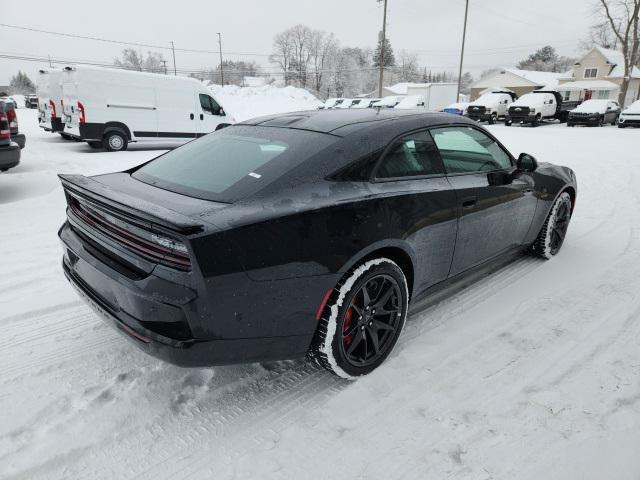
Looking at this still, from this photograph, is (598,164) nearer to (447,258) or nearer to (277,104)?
(447,258)

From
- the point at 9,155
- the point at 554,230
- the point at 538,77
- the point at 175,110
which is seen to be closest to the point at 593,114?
the point at 175,110

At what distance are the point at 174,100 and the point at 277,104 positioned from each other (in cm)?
2800

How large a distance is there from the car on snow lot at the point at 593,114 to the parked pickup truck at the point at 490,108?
3884 mm

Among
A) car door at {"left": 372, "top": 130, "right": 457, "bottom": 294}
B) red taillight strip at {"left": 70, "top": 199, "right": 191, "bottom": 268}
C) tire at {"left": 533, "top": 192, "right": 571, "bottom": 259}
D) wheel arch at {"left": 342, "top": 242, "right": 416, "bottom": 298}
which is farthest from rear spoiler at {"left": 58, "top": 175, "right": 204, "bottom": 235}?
tire at {"left": 533, "top": 192, "right": 571, "bottom": 259}

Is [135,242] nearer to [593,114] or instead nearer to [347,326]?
[347,326]

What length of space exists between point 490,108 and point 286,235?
88.7ft

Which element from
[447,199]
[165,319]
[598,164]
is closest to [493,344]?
[447,199]

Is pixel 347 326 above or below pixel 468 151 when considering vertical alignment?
below

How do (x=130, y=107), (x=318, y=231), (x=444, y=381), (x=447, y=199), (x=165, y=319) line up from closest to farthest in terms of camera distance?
(x=165, y=319) → (x=318, y=231) → (x=444, y=381) → (x=447, y=199) → (x=130, y=107)

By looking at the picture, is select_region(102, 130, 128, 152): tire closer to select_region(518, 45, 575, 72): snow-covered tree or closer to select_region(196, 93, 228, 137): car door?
select_region(196, 93, 228, 137): car door

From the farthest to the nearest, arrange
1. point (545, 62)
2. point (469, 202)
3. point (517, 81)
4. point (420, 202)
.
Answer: point (545, 62) → point (517, 81) → point (469, 202) → point (420, 202)

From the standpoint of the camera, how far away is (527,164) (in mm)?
3773

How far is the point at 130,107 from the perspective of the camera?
12.0 meters

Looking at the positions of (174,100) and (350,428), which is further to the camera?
(174,100)
